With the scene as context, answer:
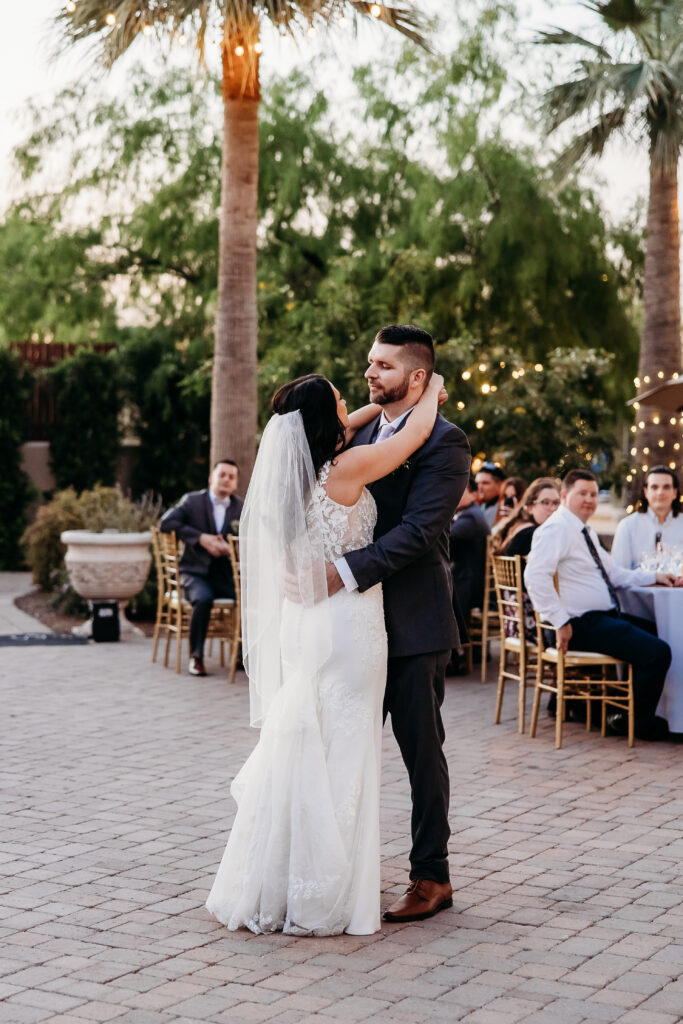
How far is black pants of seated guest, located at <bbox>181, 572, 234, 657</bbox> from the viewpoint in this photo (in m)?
10.3

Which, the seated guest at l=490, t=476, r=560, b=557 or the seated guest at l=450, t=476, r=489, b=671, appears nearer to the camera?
the seated guest at l=490, t=476, r=560, b=557

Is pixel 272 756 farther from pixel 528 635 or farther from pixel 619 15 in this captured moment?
pixel 619 15

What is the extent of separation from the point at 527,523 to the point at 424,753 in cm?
450

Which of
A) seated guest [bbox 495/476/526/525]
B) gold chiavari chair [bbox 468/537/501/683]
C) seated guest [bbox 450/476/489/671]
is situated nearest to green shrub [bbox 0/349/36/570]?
seated guest [bbox 495/476/526/525]

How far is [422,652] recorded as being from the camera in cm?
468

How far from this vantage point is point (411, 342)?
4.66 metres

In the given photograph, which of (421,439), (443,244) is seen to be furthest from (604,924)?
(443,244)

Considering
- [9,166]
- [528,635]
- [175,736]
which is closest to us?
[175,736]

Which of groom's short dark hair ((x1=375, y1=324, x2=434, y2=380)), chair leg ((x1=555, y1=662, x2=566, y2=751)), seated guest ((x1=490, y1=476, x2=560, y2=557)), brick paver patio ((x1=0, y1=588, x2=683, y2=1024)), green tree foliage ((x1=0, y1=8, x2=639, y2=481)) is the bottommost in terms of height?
brick paver patio ((x1=0, y1=588, x2=683, y2=1024))

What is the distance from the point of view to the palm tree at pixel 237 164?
1235cm

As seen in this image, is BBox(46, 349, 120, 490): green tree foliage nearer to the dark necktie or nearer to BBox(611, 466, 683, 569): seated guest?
BBox(611, 466, 683, 569): seated guest

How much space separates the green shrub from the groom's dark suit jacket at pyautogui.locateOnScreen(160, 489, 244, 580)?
9346 mm

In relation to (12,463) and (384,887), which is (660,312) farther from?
(384,887)

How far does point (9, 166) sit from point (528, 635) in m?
15.6
